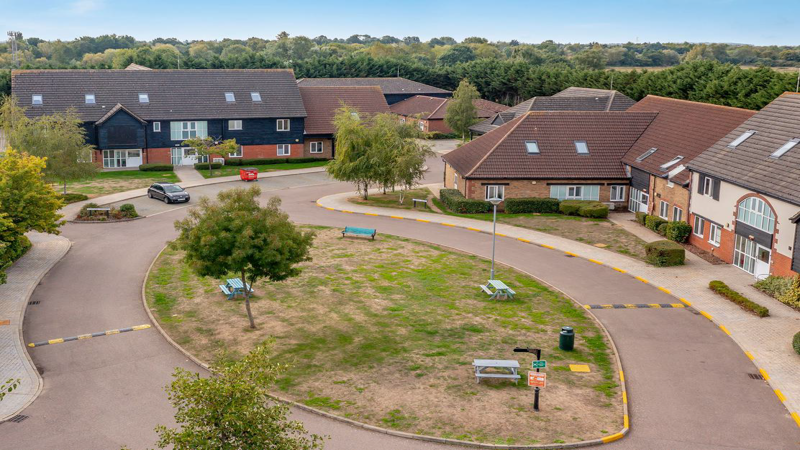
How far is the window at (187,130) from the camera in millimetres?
67750

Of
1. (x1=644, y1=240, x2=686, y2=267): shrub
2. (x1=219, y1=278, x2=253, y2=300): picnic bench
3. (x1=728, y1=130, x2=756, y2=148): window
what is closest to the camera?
(x1=219, y1=278, x2=253, y2=300): picnic bench

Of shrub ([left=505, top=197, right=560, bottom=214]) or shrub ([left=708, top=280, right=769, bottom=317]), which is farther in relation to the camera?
shrub ([left=505, top=197, right=560, bottom=214])

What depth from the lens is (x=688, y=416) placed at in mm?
22516

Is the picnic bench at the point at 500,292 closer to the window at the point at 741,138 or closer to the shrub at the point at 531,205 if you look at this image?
the window at the point at 741,138

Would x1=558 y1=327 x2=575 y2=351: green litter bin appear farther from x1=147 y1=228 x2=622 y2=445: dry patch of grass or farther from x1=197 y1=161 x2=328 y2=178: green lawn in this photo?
x1=197 y1=161 x2=328 y2=178: green lawn

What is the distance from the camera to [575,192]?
2035 inches

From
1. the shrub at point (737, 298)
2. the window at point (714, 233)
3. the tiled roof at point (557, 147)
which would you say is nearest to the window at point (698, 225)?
the window at point (714, 233)

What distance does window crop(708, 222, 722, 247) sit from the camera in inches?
1578

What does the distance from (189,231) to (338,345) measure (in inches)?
280

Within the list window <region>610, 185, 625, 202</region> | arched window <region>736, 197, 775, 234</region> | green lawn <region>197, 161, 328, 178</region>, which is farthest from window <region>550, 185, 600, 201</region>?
green lawn <region>197, 161, 328, 178</region>

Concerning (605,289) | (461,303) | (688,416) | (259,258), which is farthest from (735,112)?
(259,258)

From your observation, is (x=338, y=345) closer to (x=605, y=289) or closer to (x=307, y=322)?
(x=307, y=322)

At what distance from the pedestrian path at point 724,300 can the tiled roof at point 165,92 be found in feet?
91.1

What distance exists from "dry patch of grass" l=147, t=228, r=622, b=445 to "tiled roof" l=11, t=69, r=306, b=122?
1209 inches
